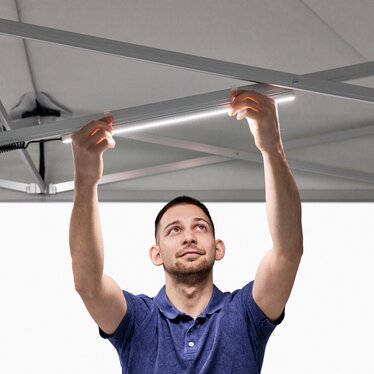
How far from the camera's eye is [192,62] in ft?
9.23

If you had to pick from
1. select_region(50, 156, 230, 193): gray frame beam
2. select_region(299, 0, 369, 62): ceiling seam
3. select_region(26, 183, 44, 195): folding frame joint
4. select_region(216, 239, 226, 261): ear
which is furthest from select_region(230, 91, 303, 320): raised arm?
select_region(26, 183, 44, 195): folding frame joint

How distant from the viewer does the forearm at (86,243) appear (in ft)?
8.72

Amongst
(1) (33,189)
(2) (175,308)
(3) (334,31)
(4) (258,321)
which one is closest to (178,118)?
(2) (175,308)

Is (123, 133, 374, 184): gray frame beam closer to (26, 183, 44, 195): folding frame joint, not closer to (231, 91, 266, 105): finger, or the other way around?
(26, 183, 44, 195): folding frame joint

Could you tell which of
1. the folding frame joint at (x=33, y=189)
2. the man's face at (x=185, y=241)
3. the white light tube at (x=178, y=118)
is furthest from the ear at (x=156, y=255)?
the folding frame joint at (x=33, y=189)

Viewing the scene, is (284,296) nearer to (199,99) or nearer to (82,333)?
(199,99)

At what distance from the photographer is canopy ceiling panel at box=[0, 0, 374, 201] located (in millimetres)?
3493

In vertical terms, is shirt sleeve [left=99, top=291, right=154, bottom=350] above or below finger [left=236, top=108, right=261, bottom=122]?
below

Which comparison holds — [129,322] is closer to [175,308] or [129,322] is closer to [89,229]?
→ [175,308]

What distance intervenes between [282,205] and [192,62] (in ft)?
2.11

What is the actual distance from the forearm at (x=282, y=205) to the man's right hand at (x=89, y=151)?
569mm

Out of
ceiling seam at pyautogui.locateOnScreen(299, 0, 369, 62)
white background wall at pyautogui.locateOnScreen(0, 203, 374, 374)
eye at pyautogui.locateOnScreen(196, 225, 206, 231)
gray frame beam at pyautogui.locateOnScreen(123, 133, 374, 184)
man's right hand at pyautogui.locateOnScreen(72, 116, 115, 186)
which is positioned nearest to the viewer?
man's right hand at pyautogui.locateOnScreen(72, 116, 115, 186)

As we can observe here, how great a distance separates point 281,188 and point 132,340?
0.77m

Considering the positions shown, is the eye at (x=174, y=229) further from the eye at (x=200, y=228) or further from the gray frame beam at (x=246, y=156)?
the gray frame beam at (x=246, y=156)
